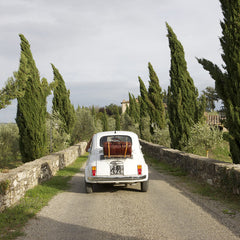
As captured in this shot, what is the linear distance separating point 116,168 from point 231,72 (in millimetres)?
4920

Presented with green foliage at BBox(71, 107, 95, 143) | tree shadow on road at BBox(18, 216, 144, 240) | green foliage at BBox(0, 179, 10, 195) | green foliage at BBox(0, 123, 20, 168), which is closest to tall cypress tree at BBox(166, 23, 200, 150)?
green foliage at BBox(0, 123, 20, 168)

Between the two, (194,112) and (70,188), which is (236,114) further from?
(194,112)

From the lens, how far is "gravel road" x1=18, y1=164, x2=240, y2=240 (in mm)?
4586

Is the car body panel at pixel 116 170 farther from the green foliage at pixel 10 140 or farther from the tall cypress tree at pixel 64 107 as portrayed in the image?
the tall cypress tree at pixel 64 107

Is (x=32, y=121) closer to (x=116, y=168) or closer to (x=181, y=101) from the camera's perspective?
(x=116, y=168)

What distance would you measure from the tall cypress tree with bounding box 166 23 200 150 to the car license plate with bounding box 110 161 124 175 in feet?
38.2

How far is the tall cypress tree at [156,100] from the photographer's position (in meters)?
30.9

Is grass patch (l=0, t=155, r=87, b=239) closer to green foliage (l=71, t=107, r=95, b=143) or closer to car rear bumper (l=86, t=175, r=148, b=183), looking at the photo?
car rear bumper (l=86, t=175, r=148, b=183)

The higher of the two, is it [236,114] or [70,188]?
[236,114]

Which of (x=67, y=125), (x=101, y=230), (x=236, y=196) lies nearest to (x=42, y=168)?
(x=101, y=230)

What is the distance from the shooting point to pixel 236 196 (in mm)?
6977

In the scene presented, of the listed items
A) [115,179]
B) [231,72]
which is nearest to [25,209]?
[115,179]

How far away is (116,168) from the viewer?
7883 mm

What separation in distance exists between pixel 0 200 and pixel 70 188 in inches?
135
